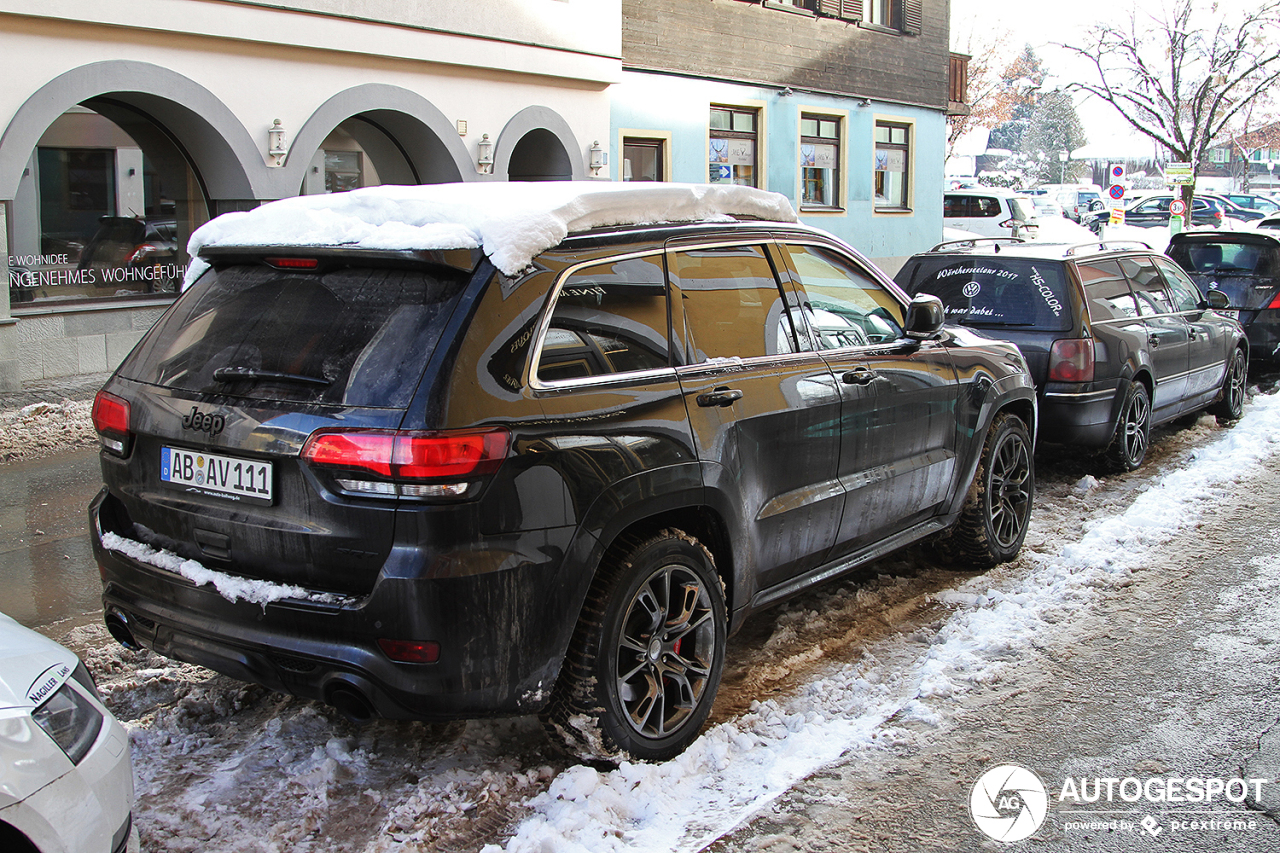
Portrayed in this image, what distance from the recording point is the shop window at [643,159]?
17.4m

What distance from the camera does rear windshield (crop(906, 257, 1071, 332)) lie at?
7.91 m

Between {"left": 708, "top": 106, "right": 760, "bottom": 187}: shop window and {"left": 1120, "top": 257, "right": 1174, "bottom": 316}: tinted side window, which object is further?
{"left": 708, "top": 106, "right": 760, "bottom": 187}: shop window

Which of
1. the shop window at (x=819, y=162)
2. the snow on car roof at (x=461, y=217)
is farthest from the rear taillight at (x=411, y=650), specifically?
the shop window at (x=819, y=162)

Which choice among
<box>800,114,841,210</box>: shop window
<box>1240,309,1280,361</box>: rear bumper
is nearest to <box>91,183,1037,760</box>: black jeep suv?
<box>1240,309,1280,361</box>: rear bumper

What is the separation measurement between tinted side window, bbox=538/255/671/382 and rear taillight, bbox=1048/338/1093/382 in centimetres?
480


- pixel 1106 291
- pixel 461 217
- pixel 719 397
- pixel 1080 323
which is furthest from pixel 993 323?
pixel 461 217

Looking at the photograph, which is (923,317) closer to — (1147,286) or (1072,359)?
(1072,359)

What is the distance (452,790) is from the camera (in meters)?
3.56

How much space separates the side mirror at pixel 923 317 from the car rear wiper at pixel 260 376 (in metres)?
2.82

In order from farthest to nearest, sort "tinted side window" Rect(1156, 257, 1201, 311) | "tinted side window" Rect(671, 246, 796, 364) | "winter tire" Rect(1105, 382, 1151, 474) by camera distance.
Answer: "tinted side window" Rect(1156, 257, 1201, 311)
"winter tire" Rect(1105, 382, 1151, 474)
"tinted side window" Rect(671, 246, 796, 364)

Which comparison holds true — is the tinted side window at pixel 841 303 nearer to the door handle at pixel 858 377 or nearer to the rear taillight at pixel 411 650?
the door handle at pixel 858 377

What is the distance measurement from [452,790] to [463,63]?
12.0m

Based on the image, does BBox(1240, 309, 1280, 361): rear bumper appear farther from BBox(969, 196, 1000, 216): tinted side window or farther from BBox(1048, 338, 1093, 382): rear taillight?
BBox(969, 196, 1000, 216): tinted side window

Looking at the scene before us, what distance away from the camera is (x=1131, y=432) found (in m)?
8.45
